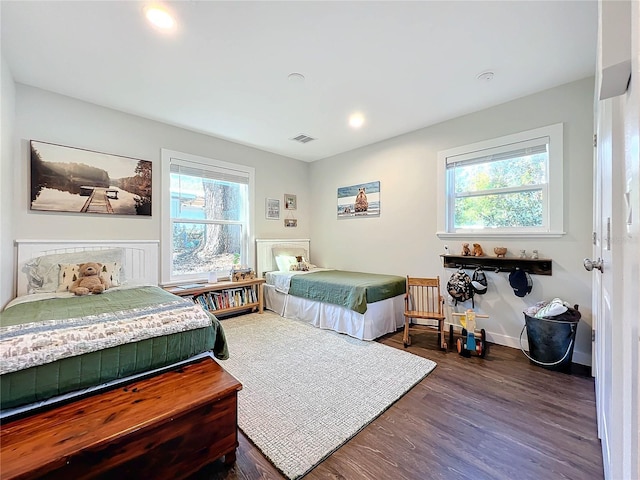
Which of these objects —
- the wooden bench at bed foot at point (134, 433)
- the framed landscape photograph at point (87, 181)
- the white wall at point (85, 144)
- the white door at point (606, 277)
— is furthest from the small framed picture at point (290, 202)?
the white door at point (606, 277)

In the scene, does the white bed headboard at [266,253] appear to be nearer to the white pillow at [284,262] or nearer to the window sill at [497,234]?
the white pillow at [284,262]

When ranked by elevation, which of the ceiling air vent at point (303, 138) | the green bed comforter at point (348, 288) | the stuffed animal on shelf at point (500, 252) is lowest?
the green bed comforter at point (348, 288)

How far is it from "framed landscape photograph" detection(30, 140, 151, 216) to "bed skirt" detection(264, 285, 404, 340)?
2209 mm

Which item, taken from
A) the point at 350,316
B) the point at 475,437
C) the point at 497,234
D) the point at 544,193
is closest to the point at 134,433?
the point at 475,437

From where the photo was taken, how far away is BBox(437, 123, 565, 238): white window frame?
2.57 metres

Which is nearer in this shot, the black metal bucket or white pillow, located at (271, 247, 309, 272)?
the black metal bucket

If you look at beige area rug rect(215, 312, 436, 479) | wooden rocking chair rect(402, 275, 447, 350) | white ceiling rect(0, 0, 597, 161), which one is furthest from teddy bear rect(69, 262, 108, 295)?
wooden rocking chair rect(402, 275, 447, 350)

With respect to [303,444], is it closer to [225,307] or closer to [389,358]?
[389,358]

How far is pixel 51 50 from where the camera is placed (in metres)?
2.09

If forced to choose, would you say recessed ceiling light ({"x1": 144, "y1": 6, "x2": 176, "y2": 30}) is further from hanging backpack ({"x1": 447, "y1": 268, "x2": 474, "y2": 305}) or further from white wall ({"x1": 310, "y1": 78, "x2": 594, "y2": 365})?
hanging backpack ({"x1": 447, "y1": 268, "x2": 474, "y2": 305})

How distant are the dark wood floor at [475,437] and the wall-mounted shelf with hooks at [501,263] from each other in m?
0.92

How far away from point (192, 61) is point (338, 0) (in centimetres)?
127

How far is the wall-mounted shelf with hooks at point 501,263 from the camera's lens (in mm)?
2625

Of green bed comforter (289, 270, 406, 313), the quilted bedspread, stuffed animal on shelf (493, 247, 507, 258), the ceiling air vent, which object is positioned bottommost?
green bed comforter (289, 270, 406, 313)
